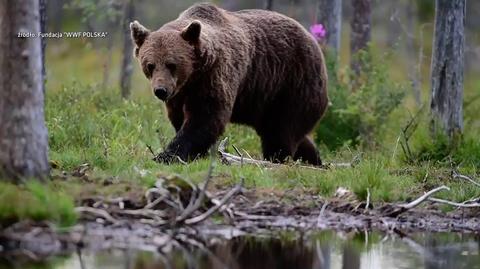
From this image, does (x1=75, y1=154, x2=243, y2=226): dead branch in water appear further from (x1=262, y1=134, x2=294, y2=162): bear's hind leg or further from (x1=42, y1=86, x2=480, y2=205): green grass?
(x1=262, y1=134, x2=294, y2=162): bear's hind leg

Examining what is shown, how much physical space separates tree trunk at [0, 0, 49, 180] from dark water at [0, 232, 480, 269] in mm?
1108

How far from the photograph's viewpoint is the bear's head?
35.0 feet

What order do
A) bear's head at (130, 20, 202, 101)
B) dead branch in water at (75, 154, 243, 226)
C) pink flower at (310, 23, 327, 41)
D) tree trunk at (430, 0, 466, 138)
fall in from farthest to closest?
pink flower at (310, 23, 327, 41) < tree trunk at (430, 0, 466, 138) < bear's head at (130, 20, 202, 101) < dead branch in water at (75, 154, 243, 226)

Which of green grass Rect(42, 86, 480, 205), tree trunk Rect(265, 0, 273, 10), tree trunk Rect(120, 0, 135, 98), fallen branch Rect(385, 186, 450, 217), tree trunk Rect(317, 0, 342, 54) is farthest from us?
tree trunk Rect(120, 0, 135, 98)

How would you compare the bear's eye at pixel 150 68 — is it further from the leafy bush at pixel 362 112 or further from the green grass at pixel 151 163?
the leafy bush at pixel 362 112

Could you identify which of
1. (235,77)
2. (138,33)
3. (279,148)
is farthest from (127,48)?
(138,33)

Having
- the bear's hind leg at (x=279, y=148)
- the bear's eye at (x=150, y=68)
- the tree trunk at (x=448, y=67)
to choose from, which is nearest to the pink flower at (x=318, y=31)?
the tree trunk at (x=448, y=67)

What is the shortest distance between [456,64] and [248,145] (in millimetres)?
2840

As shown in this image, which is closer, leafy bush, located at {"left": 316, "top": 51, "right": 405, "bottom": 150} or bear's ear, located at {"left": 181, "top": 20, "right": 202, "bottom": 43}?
bear's ear, located at {"left": 181, "top": 20, "right": 202, "bottom": 43}

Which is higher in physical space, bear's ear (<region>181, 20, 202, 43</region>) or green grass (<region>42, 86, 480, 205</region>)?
bear's ear (<region>181, 20, 202, 43</region>)

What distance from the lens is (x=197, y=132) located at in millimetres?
10914

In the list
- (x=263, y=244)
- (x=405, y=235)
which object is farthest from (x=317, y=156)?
(x=263, y=244)

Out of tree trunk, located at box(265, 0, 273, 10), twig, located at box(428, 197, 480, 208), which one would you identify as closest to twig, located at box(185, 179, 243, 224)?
twig, located at box(428, 197, 480, 208)

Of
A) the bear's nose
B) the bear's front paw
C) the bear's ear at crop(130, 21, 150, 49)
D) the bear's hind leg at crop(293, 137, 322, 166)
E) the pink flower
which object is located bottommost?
the bear's hind leg at crop(293, 137, 322, 166)
